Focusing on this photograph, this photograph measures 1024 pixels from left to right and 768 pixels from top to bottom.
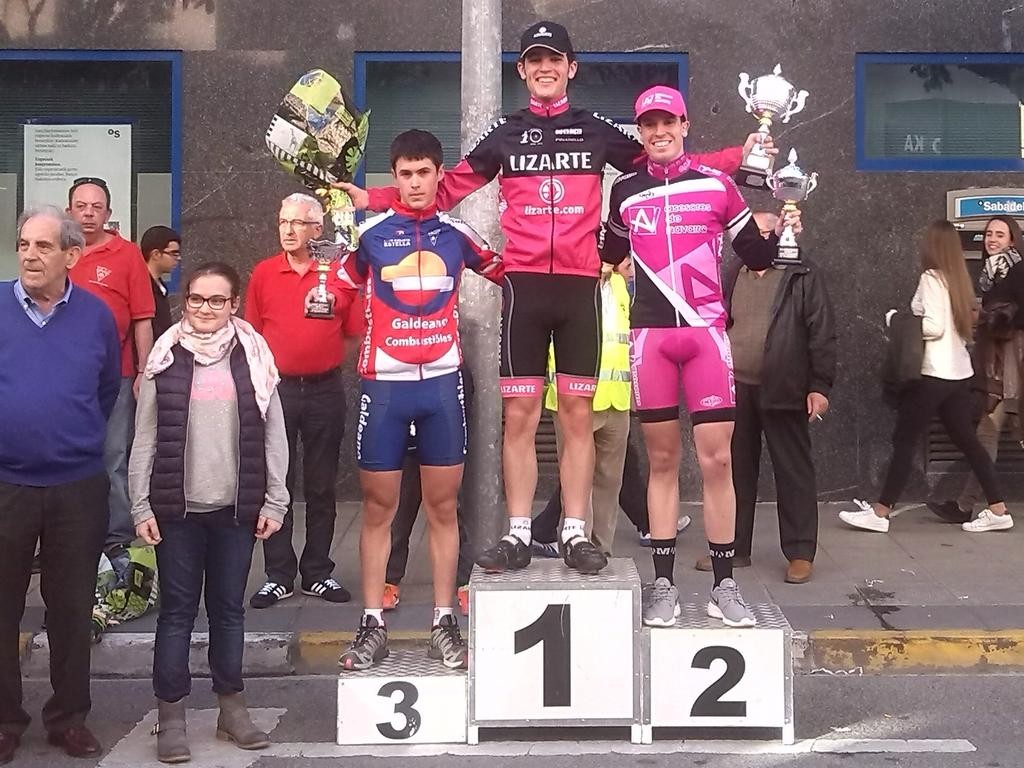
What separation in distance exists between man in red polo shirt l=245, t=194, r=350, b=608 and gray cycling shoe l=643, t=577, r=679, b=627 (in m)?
2.08

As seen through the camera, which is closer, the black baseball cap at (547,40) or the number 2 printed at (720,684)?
the number 2 printed at (720,684)

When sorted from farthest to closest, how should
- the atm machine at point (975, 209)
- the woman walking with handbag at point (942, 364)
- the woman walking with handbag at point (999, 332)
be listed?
the atm machine at point (975, 209)
the woman walking with handbag at point (999, 332)
the woman walking with handbag at point (942, 364)

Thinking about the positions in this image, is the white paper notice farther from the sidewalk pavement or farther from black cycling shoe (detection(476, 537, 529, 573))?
black cycling shoe (detection(476, 537, 529, 573))

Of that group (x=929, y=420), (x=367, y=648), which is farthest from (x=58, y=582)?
(x=929, y=420)

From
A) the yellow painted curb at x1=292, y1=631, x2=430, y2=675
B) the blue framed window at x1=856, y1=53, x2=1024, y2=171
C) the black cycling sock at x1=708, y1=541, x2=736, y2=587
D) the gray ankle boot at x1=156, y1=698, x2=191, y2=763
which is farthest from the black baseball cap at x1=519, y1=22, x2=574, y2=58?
the blue framed window at x1=856, y1=53, x2=1024, y2=171

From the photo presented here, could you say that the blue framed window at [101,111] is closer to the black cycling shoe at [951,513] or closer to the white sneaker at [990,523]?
the black cycling shoe at [951,513]

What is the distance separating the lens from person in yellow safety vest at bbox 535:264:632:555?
694cm

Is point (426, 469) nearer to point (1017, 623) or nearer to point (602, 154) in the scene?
point (602, 154)

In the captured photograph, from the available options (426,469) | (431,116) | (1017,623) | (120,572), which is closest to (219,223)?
(431,116)

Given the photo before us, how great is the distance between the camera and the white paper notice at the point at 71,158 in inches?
384

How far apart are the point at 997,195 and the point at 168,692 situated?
7.05 metres

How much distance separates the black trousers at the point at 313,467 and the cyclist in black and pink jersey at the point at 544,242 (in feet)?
5.03

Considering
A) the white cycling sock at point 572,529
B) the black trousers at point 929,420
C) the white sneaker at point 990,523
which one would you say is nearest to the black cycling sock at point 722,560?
the white cycling sock at point 572,529

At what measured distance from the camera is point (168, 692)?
513 cm
